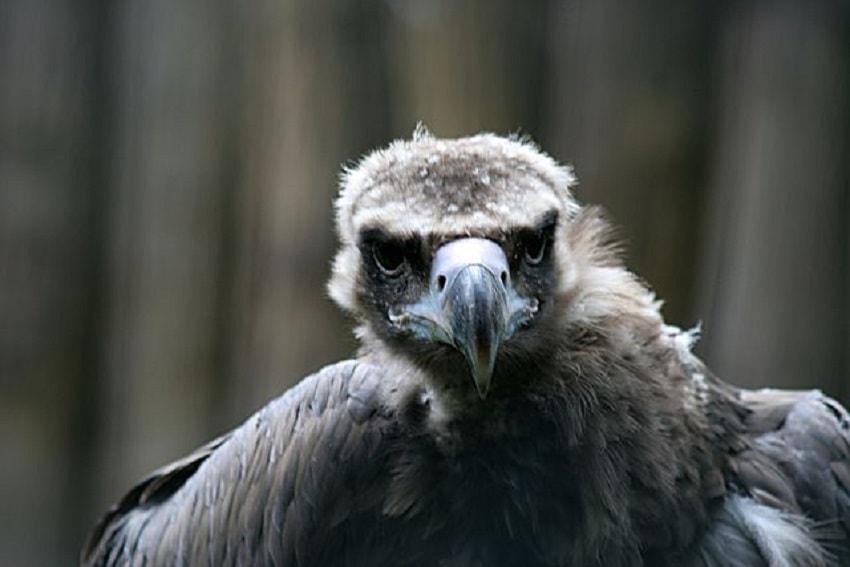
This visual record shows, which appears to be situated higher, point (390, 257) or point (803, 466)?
point (390, 257)

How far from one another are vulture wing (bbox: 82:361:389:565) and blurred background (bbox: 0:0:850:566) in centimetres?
154

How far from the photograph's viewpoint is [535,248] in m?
2.77

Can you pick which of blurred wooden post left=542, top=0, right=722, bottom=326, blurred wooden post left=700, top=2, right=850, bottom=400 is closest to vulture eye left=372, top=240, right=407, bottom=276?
blurred wooden post left=542, top=0, right=722, bottom=326

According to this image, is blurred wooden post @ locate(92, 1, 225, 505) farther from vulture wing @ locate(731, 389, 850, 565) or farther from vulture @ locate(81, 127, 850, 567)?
vulture wing @ locate(731, 389, 850, 565)

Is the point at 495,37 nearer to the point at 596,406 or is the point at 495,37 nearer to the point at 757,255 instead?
the point at 757,255

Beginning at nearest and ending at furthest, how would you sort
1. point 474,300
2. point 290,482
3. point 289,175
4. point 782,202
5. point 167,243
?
point 474,300 < point 290,482 < point 782,202 < point 289,175 < point 167,243

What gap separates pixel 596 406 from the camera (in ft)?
9.44

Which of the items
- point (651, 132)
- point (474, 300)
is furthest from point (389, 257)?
point (651, 132)

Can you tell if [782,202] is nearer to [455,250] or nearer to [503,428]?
[503,428]

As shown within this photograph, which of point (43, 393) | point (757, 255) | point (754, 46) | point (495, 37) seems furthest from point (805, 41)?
point (43, 393)

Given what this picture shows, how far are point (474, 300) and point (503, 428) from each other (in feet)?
1.39

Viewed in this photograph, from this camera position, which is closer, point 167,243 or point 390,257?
point 390,257

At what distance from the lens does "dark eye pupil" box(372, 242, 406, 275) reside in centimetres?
275

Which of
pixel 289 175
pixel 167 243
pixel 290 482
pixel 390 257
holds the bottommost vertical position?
pixel 290 482
